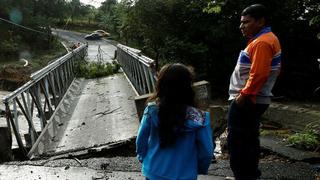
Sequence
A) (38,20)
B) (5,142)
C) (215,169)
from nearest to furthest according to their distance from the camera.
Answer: (215,169), (5,142), (38,20)

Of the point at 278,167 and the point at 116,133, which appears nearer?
the point at 278,167

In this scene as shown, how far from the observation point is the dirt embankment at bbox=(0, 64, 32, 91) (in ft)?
57.6

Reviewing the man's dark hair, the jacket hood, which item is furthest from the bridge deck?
the jacket hood

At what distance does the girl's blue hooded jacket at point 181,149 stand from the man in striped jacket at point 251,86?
1.16 meters

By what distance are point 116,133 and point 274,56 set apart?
4.21 meters

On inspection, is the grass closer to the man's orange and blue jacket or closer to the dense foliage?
the man's orange and blue jacket

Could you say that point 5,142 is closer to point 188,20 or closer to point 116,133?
point 116,133

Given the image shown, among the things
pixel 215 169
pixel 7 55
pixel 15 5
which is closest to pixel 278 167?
pixel 215 169

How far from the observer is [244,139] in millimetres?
4098

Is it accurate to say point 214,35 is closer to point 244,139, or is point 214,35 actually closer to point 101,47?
point 244,139

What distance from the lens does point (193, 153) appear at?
9.30 feet

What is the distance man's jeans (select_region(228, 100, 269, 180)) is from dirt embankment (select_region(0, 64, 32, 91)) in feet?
46.8

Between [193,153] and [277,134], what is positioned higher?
[193,153]

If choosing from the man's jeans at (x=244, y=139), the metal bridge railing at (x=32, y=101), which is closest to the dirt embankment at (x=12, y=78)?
→ the metal bridge railing at (x=32, y=101)
